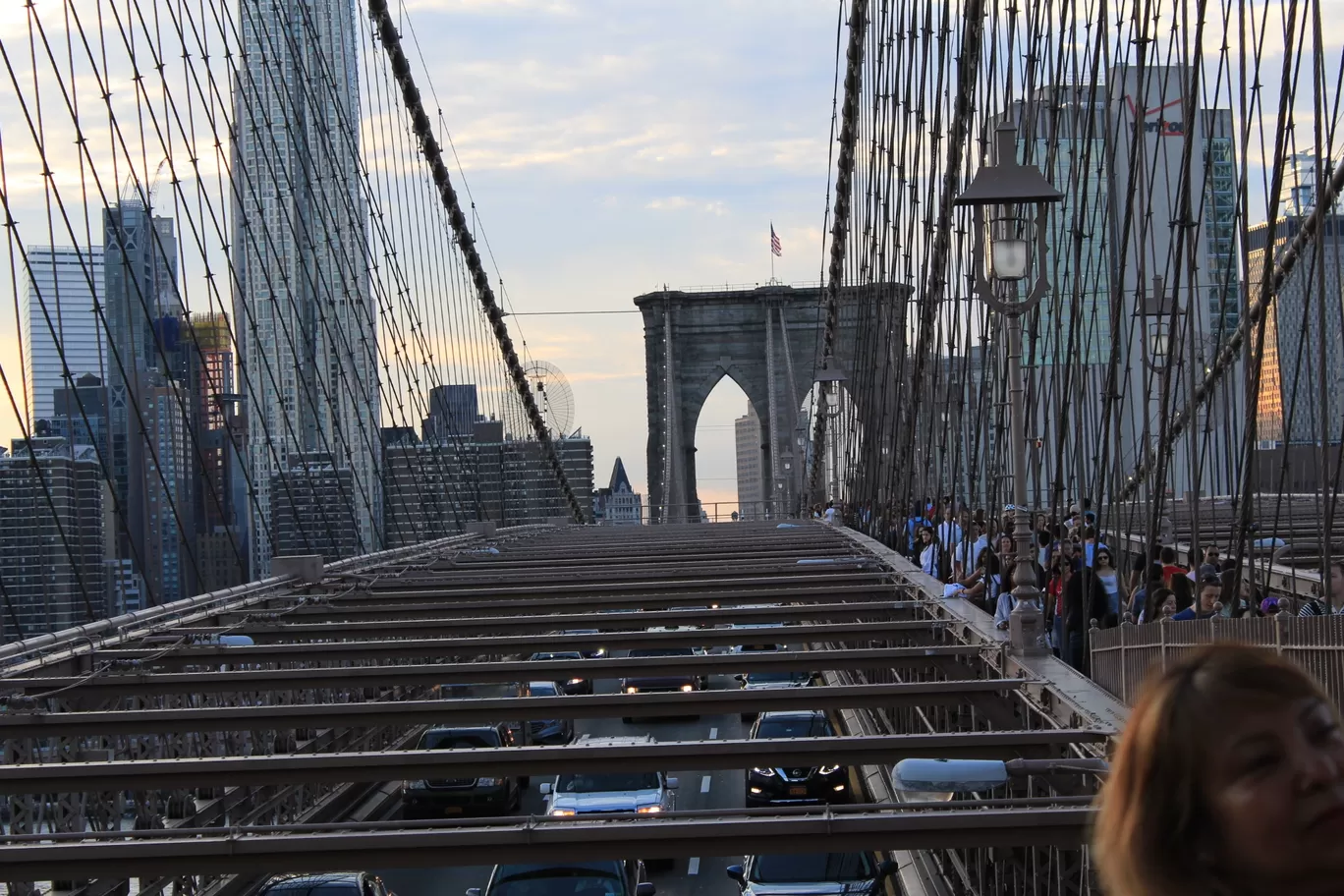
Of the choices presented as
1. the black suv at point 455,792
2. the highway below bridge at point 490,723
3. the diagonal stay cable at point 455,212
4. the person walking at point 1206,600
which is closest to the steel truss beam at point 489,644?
the highway below bridge at point 490,723

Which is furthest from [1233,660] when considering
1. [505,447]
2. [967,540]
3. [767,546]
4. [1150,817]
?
[505,447]

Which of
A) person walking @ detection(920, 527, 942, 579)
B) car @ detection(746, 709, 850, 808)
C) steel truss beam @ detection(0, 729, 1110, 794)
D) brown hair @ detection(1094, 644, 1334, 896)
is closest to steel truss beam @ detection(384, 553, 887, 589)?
person walking @ detection(920, 527, 942, 579)

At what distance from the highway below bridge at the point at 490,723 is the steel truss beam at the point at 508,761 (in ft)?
0.04

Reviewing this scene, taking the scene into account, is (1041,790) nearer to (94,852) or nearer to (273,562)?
(94,852)

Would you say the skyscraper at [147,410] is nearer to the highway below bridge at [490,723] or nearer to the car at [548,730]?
the highway below bridge at [490,723]

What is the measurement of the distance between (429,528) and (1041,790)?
2058 centimetres

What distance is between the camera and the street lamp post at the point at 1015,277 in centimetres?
794

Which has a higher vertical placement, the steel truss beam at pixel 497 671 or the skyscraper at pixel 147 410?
the skyscraper at pixel 147 410

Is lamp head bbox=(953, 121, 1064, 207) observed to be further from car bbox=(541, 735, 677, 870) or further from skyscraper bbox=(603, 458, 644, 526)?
skyscraper bbox=(603, 458, 644, 526)

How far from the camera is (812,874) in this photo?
1205 centimetres

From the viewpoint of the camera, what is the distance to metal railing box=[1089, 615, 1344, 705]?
4617mm

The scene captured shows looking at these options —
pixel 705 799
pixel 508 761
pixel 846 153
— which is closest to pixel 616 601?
pixel 508 761

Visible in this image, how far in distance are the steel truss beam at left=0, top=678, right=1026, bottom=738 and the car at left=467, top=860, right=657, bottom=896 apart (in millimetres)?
4355

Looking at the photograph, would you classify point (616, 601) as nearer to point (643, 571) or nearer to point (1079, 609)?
point (643, 571)
